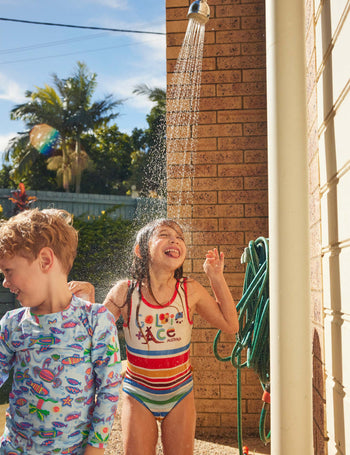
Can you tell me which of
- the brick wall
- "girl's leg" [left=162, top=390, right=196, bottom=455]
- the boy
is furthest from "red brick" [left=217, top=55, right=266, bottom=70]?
"girl's leg" [left=162, top=390, right=196, bottom=455]

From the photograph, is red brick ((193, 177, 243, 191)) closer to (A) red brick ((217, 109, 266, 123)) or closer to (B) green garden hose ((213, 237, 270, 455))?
(A) red brick ((217, 109, 266, 123))

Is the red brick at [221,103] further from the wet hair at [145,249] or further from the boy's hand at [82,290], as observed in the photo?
the boy's hand at [82,290]

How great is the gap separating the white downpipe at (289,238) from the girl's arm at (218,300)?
64cm

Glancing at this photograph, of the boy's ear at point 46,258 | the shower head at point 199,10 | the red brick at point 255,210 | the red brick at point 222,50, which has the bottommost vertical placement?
the boy's ear at point 46,258

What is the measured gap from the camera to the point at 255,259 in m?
2.58

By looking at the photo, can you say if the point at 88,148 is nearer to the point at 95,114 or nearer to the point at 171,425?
the point at 95,114

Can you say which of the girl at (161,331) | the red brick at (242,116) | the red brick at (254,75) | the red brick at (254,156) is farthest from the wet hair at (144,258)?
the red brick at (254,75)

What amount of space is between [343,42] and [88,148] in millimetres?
26808

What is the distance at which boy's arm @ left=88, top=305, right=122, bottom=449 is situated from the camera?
1.53 meters

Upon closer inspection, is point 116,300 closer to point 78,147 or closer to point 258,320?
point 258,320

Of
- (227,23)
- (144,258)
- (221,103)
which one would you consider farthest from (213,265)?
(227,23)

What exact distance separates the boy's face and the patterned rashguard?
0.07 meters

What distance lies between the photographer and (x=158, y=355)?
2.16 metres

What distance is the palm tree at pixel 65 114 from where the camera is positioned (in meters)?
26.2
